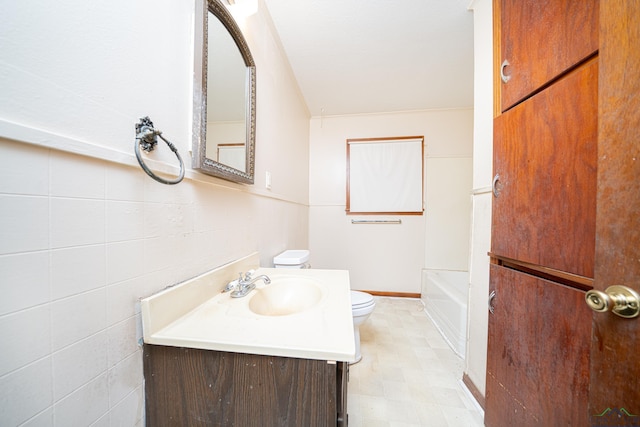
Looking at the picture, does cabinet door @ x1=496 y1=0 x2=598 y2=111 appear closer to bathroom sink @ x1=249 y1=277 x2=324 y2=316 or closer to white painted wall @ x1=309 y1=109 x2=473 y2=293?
bathroom sink @ x1=249 y1=277 x2=324 y2=316

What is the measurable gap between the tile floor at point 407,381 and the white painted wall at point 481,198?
6.6 inches

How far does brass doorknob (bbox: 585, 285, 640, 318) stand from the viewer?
38cm

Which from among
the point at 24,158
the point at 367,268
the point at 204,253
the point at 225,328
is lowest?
the point at 367,268

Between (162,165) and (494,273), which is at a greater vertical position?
(162,165)

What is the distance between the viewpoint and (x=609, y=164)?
433 mm

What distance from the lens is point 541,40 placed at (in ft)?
2.32

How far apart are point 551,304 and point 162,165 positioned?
4.31ft

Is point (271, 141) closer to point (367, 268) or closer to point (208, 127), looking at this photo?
point (208, 127)

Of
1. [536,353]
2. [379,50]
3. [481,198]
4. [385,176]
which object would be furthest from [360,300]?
[379,50]

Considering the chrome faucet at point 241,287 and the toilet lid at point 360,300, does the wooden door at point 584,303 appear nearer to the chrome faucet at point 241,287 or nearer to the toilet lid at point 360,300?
the toilet lid at point 360,300

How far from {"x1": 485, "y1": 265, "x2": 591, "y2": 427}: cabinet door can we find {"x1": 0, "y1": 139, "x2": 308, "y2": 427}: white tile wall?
4.08 feet

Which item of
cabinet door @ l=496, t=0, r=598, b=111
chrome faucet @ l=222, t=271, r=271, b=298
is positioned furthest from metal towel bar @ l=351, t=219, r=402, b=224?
chrome faucet @ l=222, t=271, r=271, b=298

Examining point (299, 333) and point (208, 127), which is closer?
point (299, 333)

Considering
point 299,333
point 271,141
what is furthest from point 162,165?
point 271,141
